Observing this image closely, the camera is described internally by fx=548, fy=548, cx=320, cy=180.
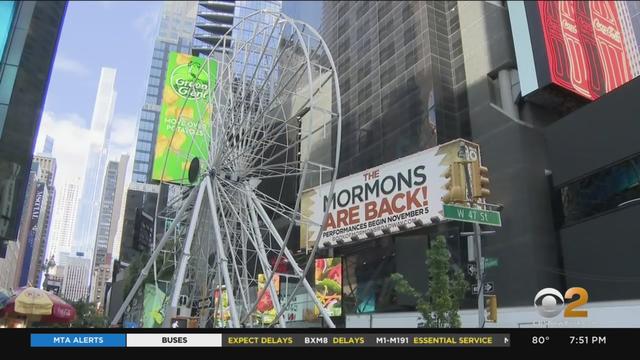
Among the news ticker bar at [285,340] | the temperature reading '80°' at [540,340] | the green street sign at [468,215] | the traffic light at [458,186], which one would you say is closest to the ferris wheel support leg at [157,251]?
the traffic light at [458,186]

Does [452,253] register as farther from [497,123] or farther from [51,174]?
[51,174]

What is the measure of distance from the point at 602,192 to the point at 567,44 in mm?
11286

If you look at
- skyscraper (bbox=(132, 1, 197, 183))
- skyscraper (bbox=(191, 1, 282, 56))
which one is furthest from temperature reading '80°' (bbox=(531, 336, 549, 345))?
skyscraper (bbox=(191, 1, 282, 56))

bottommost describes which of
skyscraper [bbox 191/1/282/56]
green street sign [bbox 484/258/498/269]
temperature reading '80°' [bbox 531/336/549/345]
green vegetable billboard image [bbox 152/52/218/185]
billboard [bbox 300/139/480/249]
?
temperature reading '80°' [bbox 531/336/549/345]

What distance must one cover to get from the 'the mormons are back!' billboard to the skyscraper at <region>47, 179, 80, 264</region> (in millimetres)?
21940

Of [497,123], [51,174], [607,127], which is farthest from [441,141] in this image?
[51,174]

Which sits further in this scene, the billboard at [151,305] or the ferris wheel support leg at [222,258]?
the billboard at [151,305]

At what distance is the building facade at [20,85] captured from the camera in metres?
11.0

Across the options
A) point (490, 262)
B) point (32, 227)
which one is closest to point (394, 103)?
point (490, 262)

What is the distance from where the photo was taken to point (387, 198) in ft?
91.1

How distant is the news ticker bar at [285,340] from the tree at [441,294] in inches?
658

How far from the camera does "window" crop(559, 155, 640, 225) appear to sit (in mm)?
16984

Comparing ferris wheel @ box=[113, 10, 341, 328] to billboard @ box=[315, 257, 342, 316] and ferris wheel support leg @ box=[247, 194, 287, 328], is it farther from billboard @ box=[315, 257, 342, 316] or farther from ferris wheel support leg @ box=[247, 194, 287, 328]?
billboard @ box=[315, 257, 342, 316]

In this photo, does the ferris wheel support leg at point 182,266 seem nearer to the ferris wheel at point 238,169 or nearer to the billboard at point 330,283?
the ferris wheel at point 238,169
